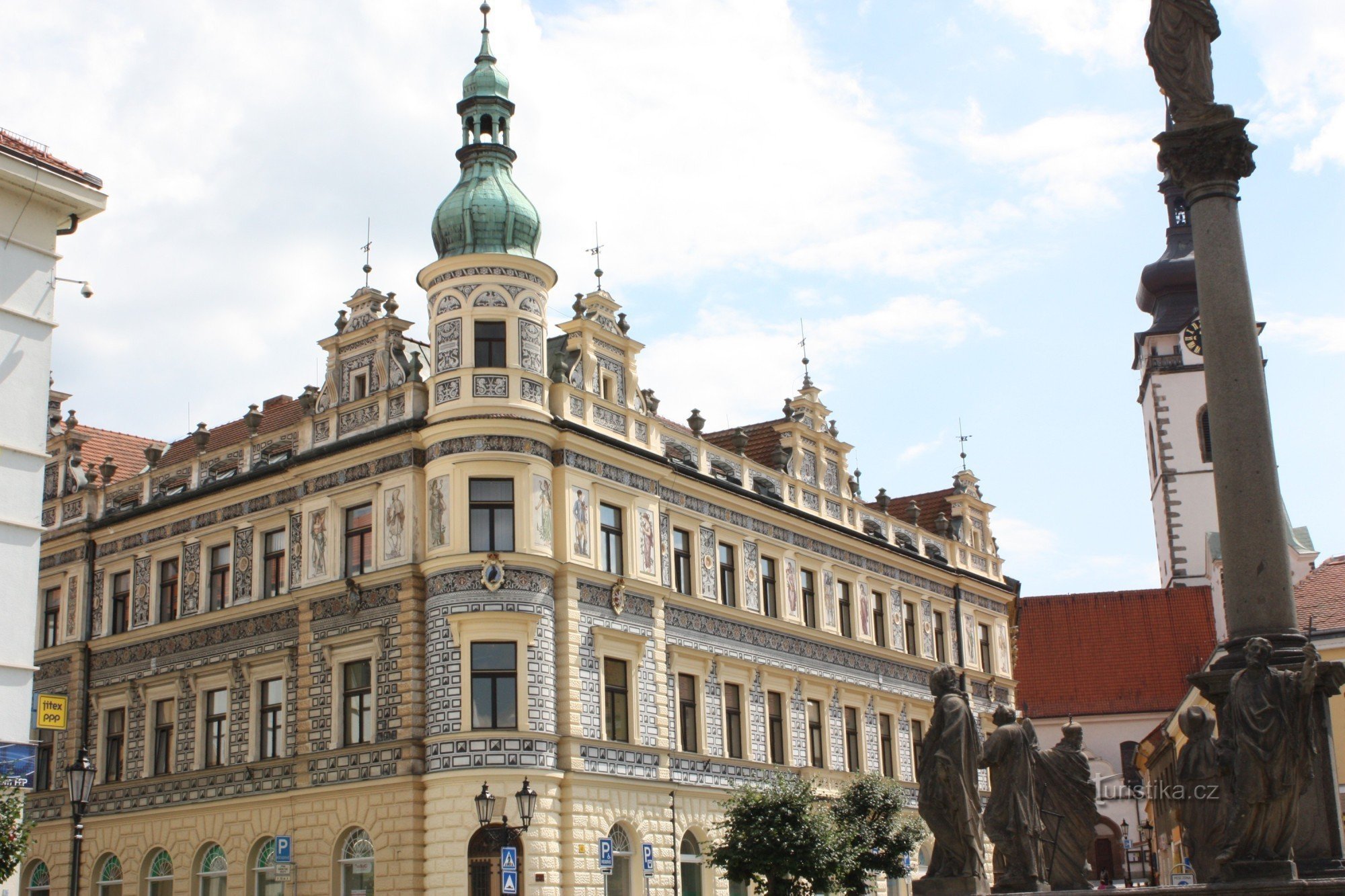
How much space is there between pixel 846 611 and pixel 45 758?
19938 mm

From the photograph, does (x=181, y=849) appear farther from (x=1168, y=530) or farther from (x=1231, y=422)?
(x=1168, y=530)

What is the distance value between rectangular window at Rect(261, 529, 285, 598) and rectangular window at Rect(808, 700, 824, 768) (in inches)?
517

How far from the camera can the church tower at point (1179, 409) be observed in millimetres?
68062

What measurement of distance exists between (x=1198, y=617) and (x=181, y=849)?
1888 inches

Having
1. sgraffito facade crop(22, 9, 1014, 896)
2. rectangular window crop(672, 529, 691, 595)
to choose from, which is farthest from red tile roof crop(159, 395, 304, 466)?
rectangular window crop(672, 529, 691, 595)

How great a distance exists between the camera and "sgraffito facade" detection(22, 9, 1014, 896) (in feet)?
96.5

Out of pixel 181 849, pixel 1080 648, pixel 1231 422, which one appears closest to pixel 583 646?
pixel 181 849

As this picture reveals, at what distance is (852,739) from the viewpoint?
1566 inches

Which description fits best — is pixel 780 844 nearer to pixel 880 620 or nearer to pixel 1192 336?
pixel 880 620

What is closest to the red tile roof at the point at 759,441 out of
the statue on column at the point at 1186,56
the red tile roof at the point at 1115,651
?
the statue on column at the point at 1186,56

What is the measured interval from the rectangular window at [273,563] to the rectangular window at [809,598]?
12735 mm

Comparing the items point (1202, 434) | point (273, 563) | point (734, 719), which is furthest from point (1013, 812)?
point (1202, 434)

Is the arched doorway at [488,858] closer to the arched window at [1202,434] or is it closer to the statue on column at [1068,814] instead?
the statue on column at [1068,814]

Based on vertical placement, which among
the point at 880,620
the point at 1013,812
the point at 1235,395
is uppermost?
the point at 880,620
